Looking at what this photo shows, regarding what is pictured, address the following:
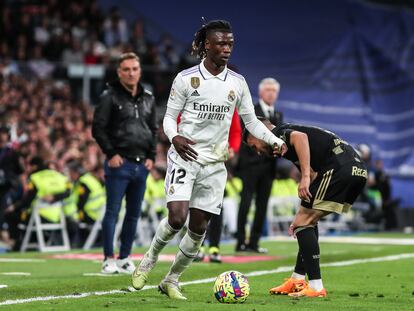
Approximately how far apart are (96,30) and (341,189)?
2041cm

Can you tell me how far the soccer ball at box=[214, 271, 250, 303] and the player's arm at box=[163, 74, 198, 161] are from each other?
3.37 feet

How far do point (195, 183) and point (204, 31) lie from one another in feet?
4.31

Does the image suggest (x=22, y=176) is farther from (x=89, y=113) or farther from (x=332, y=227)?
(x=332, y=227)

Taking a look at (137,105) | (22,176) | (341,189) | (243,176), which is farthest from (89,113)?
(341,189)

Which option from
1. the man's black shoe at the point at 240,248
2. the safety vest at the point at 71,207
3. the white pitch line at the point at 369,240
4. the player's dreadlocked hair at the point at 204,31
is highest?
the player's dreadlocked hair at the point at 204,31

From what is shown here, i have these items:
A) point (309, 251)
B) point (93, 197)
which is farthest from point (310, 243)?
point (93, 197)

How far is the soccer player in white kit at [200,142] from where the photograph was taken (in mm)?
8859

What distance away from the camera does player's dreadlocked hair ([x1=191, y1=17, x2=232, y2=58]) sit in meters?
8.98

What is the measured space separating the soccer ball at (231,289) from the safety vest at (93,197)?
9259 mm

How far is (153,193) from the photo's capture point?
1942 centimetres

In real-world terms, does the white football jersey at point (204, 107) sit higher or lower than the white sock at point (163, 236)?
higher

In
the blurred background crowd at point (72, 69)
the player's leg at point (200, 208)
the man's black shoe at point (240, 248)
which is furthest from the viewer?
the blurred background crowd at point (72, 69)

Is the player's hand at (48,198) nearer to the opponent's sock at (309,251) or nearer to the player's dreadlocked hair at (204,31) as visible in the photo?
the player's dreadlocked hair at (204,31)

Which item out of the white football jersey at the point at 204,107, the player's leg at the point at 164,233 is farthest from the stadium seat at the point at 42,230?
the white football jersey at the point at 204,107
